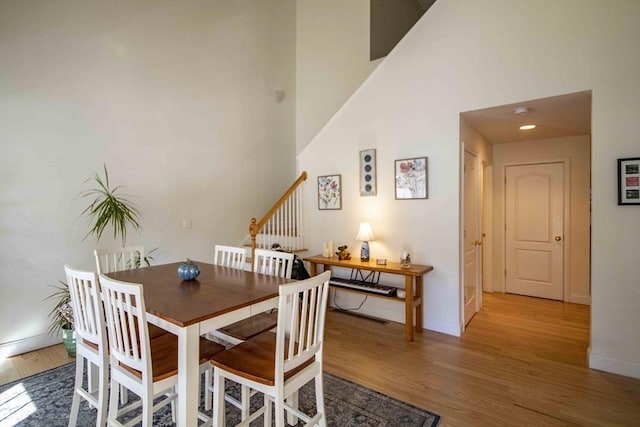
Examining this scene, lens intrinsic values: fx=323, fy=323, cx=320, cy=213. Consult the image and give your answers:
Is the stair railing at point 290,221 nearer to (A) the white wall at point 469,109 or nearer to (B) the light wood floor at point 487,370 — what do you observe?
(A) the white wall at point 469,109

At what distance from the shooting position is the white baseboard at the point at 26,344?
9.55 ft

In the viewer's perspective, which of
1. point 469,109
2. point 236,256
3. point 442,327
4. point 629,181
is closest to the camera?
point 629,181

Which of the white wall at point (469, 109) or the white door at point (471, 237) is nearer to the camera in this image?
the white wall at point (469, 109)

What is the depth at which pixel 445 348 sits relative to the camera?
122 inches

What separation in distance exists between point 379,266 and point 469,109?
1827 mm

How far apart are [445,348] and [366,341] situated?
2.46 ft

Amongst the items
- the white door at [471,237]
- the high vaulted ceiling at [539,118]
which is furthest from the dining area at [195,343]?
the high vaulted ceiling at [539,118]

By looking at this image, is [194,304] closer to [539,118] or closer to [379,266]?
[379,266]

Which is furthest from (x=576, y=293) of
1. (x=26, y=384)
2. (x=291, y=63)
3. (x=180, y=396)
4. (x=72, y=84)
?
(x=72, y=84)

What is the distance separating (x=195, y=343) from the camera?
1.49 meters

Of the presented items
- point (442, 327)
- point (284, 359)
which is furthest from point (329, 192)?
point (284, 359)

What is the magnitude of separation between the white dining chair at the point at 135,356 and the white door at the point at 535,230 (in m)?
4.75

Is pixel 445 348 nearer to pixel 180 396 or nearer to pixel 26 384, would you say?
pixel 180 396

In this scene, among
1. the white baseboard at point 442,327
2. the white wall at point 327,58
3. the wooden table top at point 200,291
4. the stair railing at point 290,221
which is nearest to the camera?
the wooden table top at point 200,291
